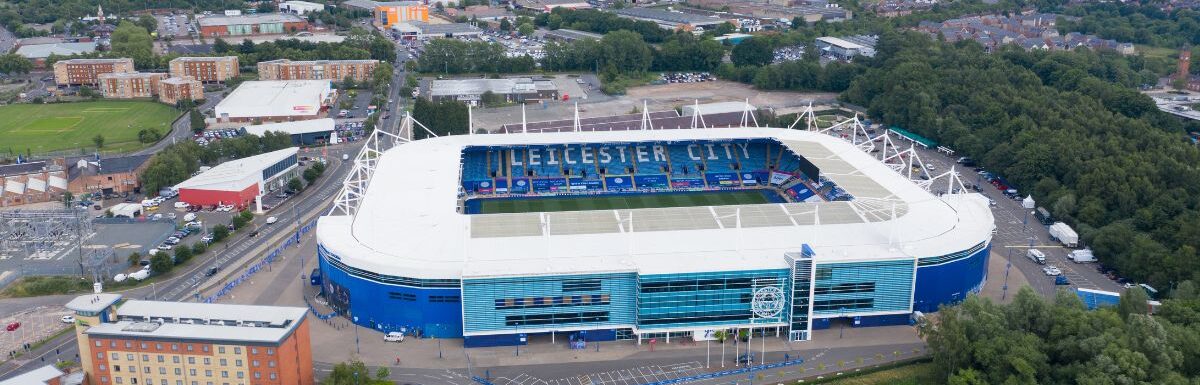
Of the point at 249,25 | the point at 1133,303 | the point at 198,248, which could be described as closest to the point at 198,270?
the point at 198,248

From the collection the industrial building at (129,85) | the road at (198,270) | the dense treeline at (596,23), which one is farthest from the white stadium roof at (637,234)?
the dense treeline at (596,23)

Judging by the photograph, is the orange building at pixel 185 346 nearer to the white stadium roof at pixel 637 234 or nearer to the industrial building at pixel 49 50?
the white stadium roof at pixel 637 234

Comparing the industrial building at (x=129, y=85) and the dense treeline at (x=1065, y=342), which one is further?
the industrial building at (x=129, y=85)

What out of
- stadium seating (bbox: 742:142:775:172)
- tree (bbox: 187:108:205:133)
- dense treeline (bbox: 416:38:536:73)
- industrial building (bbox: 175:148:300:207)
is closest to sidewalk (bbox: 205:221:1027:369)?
industrial building (bbox: 175:148:300:207)

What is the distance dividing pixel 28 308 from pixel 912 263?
3701 centimetres

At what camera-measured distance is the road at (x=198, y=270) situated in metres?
37.6

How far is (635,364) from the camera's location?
123 feet

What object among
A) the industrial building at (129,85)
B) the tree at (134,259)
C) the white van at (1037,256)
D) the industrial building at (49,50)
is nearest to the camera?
the tree at (134,259)

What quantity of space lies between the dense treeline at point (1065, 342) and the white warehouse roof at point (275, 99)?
56978 millimetres

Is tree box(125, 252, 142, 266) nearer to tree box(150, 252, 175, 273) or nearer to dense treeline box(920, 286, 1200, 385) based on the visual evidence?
tree box(150, 252, 175, 273)

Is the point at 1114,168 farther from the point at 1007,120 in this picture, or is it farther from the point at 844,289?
the point at 844,289

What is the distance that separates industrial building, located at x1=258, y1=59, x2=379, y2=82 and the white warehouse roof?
3.10m

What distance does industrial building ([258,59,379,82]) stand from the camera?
306 feet

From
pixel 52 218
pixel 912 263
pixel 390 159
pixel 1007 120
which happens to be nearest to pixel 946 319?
pixel 912 263
